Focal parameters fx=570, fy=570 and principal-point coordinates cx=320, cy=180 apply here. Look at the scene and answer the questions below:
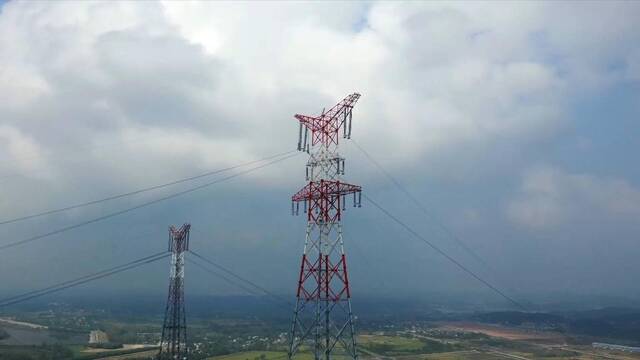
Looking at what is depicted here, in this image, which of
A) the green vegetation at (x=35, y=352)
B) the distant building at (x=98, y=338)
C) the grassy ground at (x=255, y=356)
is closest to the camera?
the green vegetation at (x=35, y=352)

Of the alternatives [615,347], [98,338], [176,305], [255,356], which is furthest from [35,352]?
[615,347]

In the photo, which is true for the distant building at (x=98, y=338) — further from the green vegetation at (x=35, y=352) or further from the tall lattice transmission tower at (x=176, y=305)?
the tall lattice transmission tower at (x=176, y=305)

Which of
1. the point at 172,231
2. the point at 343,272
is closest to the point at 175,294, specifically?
the point at 172,231

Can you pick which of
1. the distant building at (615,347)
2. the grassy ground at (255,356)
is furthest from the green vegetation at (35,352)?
the distant building at (615,347)

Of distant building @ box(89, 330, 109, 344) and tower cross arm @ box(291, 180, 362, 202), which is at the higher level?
tower cross arm @ box(291, 180, 362, 202)

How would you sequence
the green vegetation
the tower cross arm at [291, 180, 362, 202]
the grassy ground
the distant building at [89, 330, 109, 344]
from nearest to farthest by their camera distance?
the tower cross arm at [291, 180, 362, 202]
the green vegetation
the grassy ground
the distant building at [89, 330, 109, 344]

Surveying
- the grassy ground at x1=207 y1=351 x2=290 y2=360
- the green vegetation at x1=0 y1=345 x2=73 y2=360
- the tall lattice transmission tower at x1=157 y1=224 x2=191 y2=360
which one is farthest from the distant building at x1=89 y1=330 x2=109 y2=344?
the tall lattice transmission tower at x1=157 y1=224 x2=191 y2=360

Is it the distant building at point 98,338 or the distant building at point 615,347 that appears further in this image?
the distant building at point 98,338

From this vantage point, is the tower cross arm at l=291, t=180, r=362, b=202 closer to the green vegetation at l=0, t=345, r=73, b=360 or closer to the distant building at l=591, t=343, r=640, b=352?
the green vegetation at l=0, t=345, r=73, b=360

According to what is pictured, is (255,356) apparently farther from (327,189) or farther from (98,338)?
(327,189)

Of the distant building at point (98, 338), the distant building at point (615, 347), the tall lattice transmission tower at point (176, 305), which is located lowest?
the distant building at point (98, 338)

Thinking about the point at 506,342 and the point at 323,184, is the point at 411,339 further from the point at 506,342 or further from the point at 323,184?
the point at 323,184
